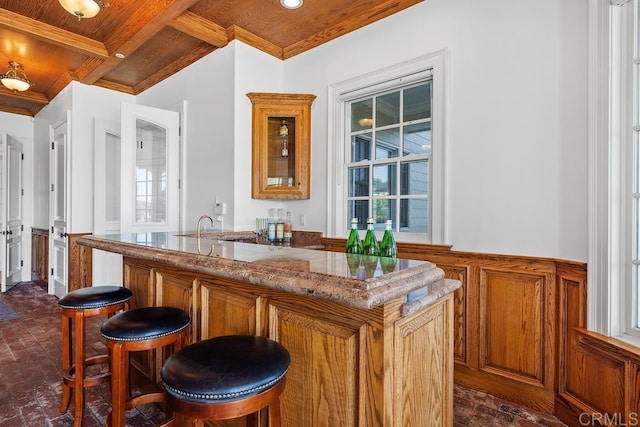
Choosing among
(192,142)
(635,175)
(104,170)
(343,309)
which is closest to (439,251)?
(635,175)

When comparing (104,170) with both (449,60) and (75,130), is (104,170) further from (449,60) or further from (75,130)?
(449,60)

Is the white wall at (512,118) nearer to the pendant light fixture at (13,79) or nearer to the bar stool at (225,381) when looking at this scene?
the bar stool at (225,381)

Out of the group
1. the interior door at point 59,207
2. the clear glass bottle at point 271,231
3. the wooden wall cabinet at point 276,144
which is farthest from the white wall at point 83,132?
the clear glass bottle at point 271,231

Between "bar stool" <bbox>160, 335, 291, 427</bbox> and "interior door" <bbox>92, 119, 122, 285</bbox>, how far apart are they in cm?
380

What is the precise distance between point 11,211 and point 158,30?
442 centimetres

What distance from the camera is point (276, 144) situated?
3.46m

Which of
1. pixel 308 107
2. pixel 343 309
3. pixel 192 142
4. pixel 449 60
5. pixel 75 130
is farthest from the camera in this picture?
pixel 75 130

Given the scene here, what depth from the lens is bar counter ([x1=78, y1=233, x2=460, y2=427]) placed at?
0.95 metres

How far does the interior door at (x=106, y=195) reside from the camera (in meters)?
4.11

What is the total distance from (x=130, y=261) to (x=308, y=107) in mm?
2124

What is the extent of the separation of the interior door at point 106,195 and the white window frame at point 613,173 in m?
4.67

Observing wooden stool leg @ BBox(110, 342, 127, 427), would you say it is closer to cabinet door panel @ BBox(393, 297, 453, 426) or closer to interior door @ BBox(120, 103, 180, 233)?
cabinet door panel @ BBox(393, 297, 453, 426)

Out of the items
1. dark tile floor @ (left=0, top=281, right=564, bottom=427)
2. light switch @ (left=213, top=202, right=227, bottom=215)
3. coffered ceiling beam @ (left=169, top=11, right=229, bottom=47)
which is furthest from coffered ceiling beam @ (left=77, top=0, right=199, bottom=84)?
dark tile floor @ (left=0, top=281, right=564, bottom=427)

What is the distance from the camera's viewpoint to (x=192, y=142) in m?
3.71
